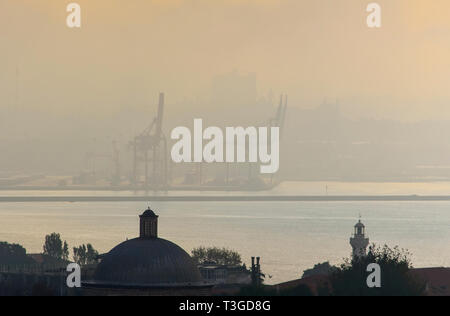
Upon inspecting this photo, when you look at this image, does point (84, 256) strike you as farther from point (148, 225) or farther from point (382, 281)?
point (382, 281)

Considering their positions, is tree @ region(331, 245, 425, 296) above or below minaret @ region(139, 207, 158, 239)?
below

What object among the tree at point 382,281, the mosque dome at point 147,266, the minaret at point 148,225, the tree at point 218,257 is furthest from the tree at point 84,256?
the mosque dome at point 147,266

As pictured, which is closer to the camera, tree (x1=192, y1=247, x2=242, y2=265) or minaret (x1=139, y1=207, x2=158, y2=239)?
minaret (x1=139, y1=207, x2=158, y2=239)

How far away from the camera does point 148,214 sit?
8331cm

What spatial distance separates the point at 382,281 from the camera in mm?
83750

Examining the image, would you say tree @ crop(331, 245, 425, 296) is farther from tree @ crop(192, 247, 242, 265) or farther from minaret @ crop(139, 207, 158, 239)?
tree @ crop(192, 247, 242, 265)

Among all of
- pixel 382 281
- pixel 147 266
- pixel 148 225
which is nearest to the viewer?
pixel 147 266

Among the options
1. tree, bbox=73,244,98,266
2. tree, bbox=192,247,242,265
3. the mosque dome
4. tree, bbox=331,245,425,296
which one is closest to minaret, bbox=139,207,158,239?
the mosque dome

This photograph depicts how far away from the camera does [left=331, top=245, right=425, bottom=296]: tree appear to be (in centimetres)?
7994

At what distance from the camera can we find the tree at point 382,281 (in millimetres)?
79938

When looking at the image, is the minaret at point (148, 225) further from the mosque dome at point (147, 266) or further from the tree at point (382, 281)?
the tree at point (382, 281)

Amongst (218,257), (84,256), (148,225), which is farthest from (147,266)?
(84,256)
